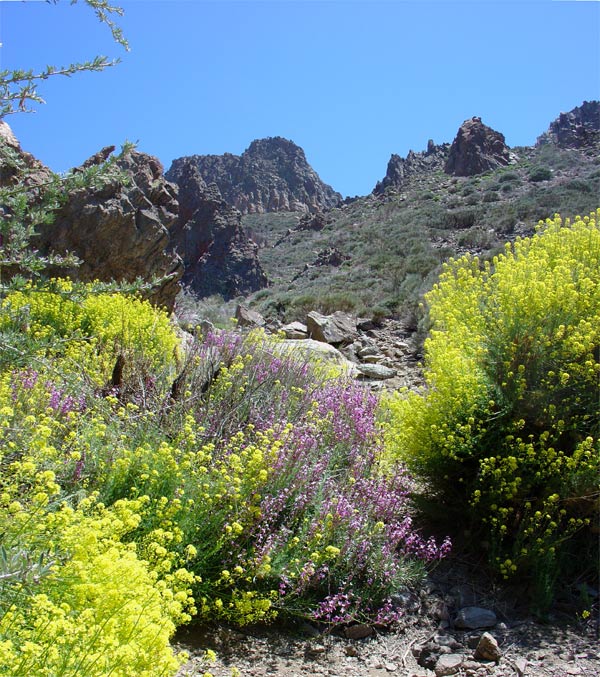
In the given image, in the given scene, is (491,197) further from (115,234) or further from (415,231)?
(115,234)

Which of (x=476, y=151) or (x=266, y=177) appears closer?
(x=476, y=151)

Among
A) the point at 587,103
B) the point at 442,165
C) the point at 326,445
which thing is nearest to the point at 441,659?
the point at 326,445

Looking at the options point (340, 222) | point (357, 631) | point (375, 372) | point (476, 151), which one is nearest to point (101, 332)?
point (375, 372)

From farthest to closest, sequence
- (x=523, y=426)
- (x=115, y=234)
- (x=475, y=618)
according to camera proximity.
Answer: (x=115, y=234)
(x=523, y=426)
(x=475, y=618)

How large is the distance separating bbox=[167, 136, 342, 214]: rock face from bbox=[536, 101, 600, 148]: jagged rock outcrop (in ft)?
105

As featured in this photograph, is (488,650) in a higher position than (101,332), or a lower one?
lower

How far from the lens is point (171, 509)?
2.69 metres

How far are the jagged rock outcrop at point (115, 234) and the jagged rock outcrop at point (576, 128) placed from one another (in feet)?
115

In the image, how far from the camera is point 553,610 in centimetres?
339

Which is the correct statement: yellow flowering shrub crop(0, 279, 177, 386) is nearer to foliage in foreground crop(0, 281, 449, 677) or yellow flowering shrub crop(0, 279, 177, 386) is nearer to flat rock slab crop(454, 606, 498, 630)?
foliage in foreground crop(0, 281, 449, 677)

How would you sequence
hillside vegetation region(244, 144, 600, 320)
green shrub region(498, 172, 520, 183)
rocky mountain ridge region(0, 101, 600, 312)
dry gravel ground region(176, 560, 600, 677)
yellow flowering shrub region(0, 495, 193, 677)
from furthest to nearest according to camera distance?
green shrub region(498, 172, 520, 183)
hillside vegetation region(244, 144, 600, 320)
rocky mountain ridge region(0, 101, 600, 312)
dry gravel ground region(176, 560, 600, 677)
yellow flowering shrub region(0, 495, 193, 677)

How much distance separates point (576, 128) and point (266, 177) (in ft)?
138

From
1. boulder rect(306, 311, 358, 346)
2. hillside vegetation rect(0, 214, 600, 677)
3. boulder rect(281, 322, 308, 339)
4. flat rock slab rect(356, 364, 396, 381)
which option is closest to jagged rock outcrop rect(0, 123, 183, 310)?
boulder rect(281, 322, 308, 339)

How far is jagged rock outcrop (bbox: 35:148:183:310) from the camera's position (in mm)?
9859
